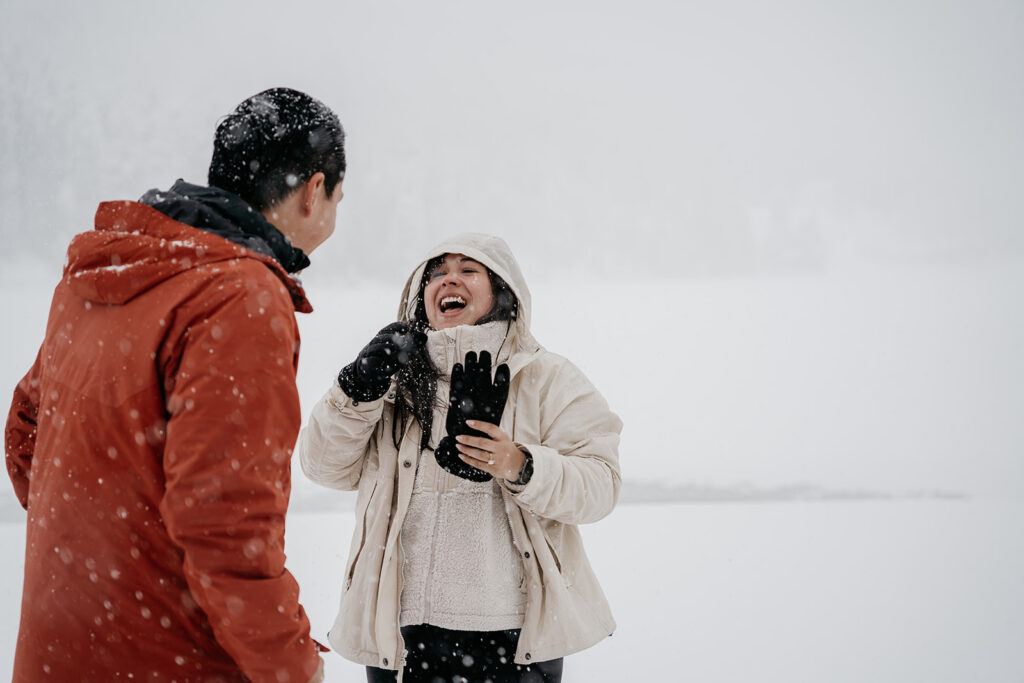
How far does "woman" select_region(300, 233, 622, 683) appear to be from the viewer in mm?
1589

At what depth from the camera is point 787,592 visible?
15.1ft

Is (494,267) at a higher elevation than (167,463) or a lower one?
higher

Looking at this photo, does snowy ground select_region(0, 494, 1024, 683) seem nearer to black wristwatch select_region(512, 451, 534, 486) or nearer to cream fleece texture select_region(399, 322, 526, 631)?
cream fleece texture select_region(399, 322, 526, 631)

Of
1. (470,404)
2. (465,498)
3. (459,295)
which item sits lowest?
(465,498)

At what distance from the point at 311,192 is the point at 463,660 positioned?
1.04 metres

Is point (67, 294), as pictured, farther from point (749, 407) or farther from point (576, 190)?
point (576, 190)

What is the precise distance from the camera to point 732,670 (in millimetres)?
3441

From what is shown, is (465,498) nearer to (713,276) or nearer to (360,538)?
(360,538)

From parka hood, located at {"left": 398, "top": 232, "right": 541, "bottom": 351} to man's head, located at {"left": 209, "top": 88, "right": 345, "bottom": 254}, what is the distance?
0.73 meters

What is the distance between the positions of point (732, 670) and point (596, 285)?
12.6 meters

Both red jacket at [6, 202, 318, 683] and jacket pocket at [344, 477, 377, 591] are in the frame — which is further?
jacket pocket at [344, 477, 377, 591]

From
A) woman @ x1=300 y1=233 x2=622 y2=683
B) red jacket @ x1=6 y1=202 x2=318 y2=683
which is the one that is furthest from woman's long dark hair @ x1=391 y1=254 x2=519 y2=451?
red jacket @ x1=6 y1=202 x2=318 y2=683

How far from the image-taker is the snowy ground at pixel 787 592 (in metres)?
3.51

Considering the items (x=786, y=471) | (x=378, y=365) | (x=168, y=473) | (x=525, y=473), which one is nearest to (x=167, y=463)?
(x=168, y=473)
